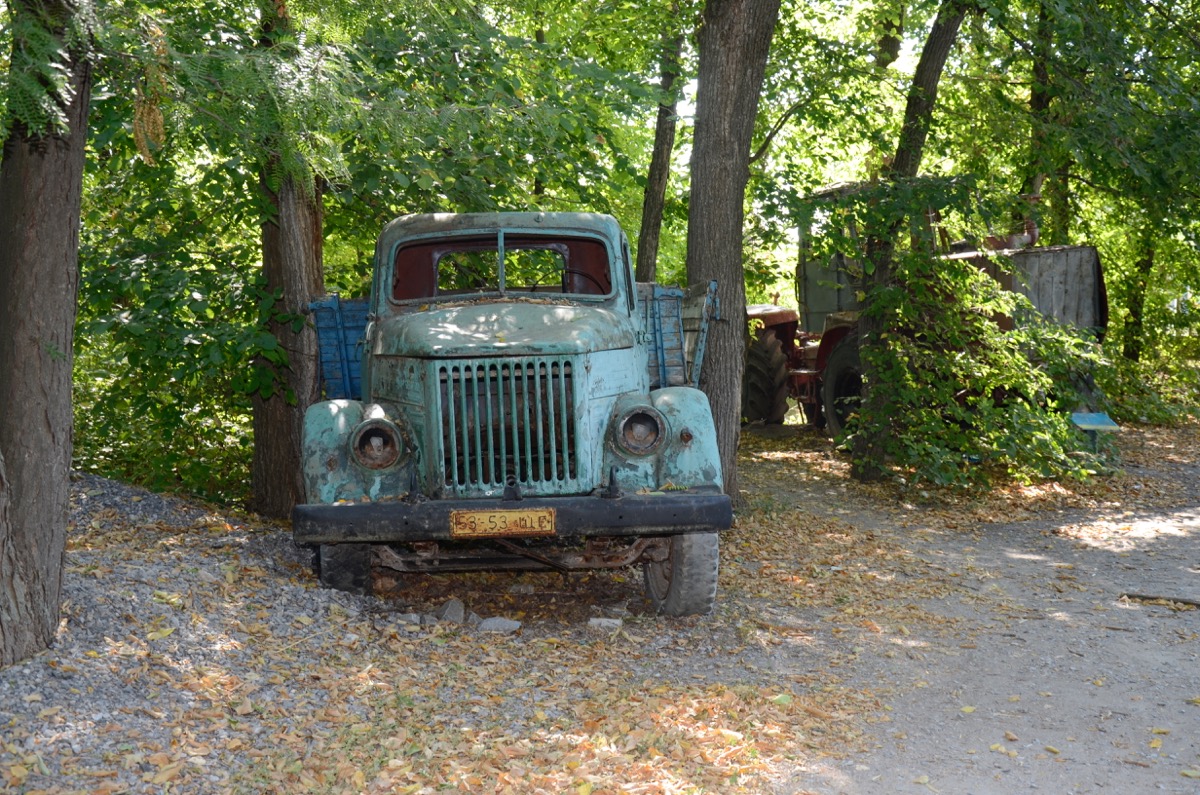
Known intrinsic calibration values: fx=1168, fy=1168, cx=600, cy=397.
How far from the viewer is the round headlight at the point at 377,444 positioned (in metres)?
6.03

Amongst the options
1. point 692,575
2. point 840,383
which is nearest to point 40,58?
point 692,575

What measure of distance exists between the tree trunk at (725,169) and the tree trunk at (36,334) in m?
5.11

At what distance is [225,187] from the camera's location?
7.82 metres

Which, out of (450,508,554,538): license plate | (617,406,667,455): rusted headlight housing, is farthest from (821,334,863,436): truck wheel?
(450,508,554,538): license plate

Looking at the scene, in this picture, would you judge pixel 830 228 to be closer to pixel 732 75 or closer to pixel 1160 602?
pixel 732 75

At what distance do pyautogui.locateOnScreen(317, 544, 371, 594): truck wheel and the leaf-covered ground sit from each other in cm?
11

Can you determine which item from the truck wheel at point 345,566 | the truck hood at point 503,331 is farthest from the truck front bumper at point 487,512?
the truck hood at point 503,331

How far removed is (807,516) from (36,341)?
21.6ft

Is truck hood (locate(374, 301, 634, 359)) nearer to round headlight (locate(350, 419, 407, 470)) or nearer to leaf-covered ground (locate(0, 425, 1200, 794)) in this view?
round headlight (locate(350, 419, 407, 470))

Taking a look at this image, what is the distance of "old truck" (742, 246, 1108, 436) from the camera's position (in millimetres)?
12172

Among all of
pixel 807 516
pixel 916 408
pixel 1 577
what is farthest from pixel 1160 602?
pixel 1 577

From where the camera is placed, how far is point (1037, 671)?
561cm

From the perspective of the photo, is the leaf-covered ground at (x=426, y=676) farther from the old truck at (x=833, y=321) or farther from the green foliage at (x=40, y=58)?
the old truck at (x=833, y=321)

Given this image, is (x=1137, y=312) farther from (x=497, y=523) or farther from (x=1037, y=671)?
(x=497, y=523)
